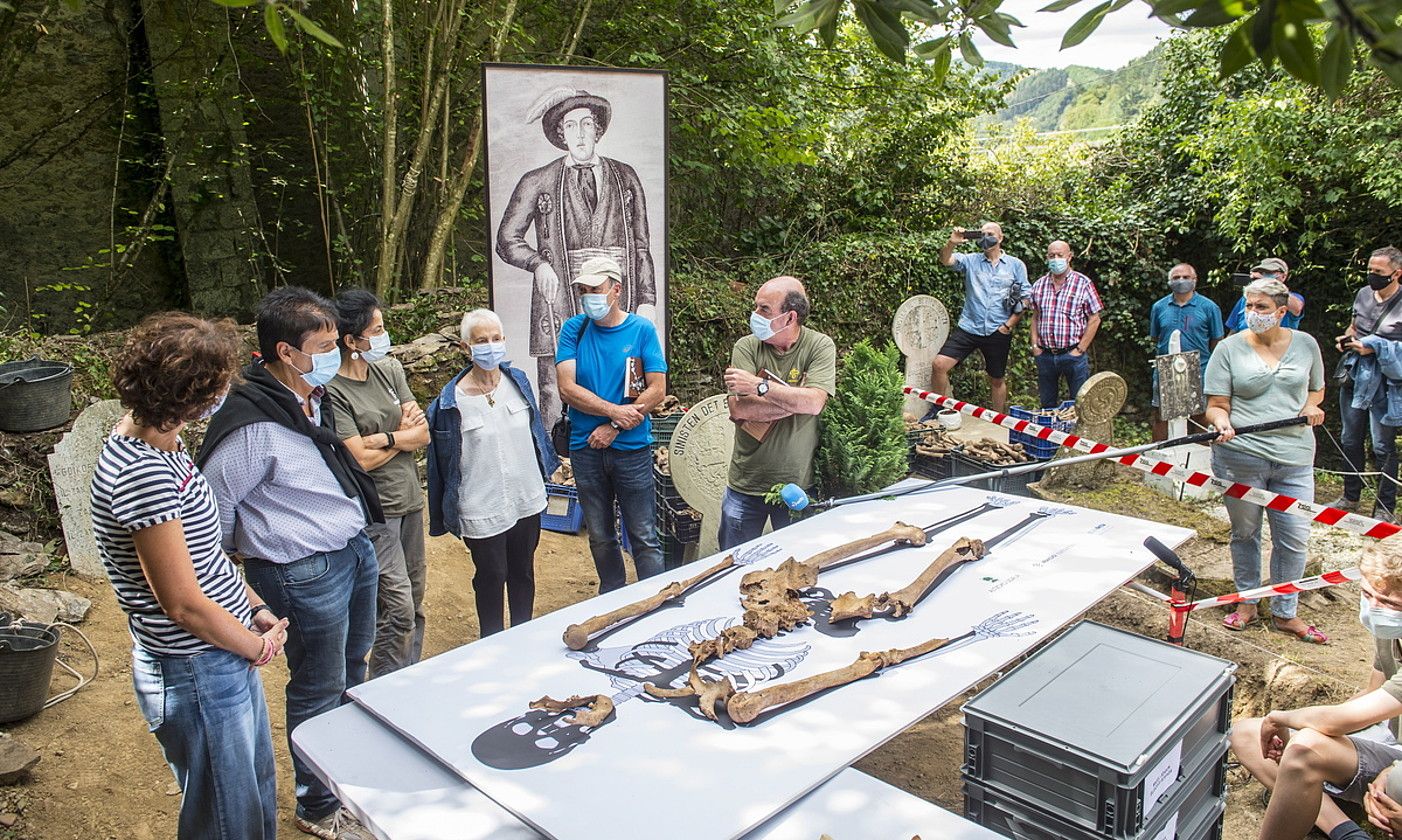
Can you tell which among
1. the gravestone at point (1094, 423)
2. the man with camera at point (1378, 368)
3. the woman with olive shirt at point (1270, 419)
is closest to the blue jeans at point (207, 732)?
the woman with olive shirt at point (1270, 419)

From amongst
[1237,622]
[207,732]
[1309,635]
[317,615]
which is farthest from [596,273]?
[1309,635]

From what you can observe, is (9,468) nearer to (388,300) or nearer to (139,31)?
(388,300)

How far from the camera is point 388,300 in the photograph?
346 inches

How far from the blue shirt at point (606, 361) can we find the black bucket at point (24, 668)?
2510 millimetres

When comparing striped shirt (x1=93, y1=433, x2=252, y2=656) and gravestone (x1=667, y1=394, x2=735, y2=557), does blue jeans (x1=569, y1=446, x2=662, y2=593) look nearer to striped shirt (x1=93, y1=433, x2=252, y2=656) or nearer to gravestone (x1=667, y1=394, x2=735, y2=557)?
gravestone (x1=667, y1=394, x2=735, y2=557)

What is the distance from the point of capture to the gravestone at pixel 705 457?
18.0 ft

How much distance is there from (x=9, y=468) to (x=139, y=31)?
5.20 m

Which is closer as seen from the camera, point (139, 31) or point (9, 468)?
point (9, 468)

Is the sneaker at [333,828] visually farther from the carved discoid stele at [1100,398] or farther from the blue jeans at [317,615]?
the carved discoid stele at [1100,398]

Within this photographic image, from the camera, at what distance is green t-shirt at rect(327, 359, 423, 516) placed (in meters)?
3.78

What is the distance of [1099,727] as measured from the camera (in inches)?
98.1

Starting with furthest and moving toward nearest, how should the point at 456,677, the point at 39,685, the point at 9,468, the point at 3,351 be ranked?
1. the point at 3,351
2. the point at 9,468
3. the point at 39,685
4. the point at 456,677

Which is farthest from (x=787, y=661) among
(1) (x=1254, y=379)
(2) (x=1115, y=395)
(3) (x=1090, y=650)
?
(2) (x=1115, y=395)

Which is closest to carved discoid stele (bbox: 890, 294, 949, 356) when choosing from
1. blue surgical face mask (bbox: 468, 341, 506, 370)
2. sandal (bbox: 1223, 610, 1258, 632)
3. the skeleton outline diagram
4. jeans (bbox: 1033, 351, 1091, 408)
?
jeans (bbox: 1033, 351, 1091, 408)
